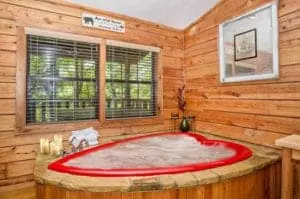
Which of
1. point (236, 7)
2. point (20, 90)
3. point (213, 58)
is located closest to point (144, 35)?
point (213, 58)

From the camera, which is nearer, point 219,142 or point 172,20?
point 219,142

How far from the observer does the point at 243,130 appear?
8.58 feet

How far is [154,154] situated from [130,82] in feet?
3.87

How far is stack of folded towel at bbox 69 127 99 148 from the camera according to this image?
7.70 feet

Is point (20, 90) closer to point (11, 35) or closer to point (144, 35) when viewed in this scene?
point (11, 35)

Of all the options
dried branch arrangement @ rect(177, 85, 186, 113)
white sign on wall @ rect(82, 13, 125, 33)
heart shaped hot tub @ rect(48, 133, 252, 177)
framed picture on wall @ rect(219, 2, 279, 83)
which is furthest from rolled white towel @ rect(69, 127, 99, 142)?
framed picture on wall @ rect(219, 2, 279, 83)

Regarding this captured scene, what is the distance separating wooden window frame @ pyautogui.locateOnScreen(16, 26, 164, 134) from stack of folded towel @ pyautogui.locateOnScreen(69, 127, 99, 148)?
0.24 metres

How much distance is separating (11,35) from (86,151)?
1.45 meters

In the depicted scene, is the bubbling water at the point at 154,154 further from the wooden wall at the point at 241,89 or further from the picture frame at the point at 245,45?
the picture frame at the point at 245,45

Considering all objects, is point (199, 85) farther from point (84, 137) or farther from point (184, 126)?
point (84, 137)

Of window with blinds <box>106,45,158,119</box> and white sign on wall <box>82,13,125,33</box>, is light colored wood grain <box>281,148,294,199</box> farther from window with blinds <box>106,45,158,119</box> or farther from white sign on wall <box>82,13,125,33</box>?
white sign on wall <box>82,13,125,33</box>

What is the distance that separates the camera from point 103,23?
9.29 feet

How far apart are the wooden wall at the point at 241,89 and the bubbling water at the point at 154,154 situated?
Result: 419mm

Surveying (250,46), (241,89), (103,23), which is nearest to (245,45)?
(250,46)
